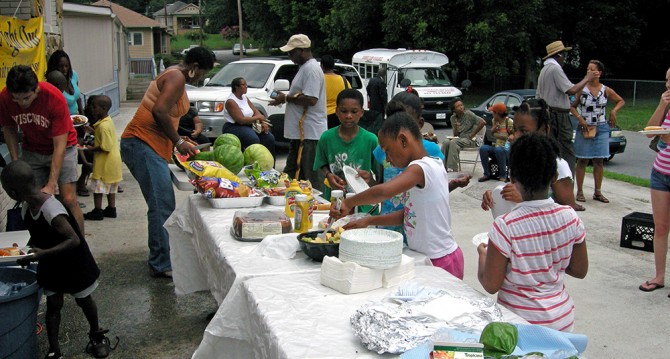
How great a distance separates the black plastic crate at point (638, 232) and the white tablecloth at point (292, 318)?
15.8 ft

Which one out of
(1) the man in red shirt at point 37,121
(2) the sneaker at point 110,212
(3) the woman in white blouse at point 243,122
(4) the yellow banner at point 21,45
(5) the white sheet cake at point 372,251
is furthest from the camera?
(3) the woman in white blouse at point 243,122

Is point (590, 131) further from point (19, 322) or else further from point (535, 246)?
point (19, 322)

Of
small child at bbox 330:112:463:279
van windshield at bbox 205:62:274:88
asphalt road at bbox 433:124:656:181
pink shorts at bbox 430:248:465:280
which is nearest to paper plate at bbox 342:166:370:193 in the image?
small child at bbox 330:112:463:279

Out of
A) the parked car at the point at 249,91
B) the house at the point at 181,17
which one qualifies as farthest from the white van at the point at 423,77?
the house at the point at 181,17

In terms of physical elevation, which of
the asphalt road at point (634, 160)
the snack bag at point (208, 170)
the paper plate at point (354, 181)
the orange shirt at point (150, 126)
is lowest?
the asphalt road at point (634, 160)

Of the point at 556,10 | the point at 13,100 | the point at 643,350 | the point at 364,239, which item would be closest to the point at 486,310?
the point at 364,239

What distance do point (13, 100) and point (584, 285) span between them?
17.9 feet

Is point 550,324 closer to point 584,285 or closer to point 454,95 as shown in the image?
point 584,285

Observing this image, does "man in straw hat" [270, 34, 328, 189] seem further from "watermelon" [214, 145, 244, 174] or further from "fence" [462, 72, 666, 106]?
"fence" [462, 72, 666, 106]

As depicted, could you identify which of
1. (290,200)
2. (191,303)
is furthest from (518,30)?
(290,200)

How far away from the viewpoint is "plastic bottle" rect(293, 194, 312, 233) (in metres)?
4.28

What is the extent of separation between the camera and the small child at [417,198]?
3.62 metres

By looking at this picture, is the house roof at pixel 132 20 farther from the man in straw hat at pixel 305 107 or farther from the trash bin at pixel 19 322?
the trash bin at pixel 19 322

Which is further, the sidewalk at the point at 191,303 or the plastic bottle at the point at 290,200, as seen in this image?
the sidewalk at the point at 191,303
